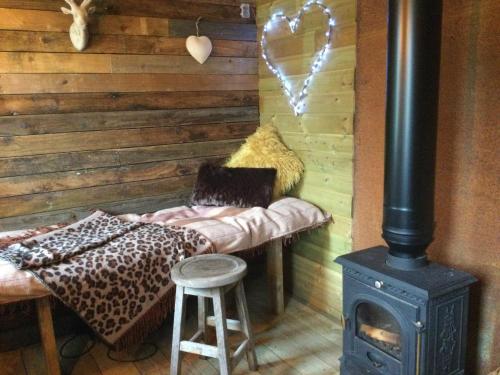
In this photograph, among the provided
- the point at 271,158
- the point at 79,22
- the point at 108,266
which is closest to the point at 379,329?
the point at 108,266

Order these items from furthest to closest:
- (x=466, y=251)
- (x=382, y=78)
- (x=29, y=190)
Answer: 1. (x=29, y=190)
2. (x=382, y=78)
3. (x=466, y=251)

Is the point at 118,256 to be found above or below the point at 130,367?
above

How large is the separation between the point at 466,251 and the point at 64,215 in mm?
2153

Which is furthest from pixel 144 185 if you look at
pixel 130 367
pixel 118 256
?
pixel 130 367

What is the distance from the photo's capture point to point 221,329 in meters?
1.88

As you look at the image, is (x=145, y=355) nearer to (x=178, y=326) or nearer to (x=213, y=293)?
(x=178, y=326)

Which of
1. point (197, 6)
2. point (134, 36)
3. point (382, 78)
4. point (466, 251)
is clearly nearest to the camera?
point (466, 251)

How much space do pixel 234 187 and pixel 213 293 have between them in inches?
40.2

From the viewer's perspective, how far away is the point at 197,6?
2850 mm

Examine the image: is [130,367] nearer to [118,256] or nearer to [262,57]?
[118,256]

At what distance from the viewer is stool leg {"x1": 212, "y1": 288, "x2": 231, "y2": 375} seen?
1860 millimetres

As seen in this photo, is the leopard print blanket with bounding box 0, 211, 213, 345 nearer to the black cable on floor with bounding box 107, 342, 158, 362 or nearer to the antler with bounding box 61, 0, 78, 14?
the black cable on floor with bounding box 107, 342, 158, 362

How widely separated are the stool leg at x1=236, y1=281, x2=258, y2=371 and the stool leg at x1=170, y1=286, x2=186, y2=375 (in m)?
0.26

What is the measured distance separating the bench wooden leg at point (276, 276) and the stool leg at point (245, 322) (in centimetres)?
60
